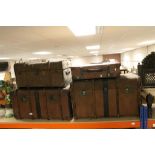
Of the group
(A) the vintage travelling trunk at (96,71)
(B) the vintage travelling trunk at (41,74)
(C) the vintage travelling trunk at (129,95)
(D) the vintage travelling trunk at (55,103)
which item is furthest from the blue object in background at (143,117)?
(B) the vintage travelling trunk at (41,74)

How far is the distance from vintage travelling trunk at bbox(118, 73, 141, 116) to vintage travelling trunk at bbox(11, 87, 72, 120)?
72 centimetres

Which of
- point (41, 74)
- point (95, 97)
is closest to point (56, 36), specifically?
point (41, 74)

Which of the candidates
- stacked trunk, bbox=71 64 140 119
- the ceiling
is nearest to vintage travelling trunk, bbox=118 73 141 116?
stacked trunk, bbox=71 64 140 119

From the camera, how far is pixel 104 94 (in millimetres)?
2209

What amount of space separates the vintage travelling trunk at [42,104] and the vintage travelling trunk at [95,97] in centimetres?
16

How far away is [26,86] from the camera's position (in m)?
2.52

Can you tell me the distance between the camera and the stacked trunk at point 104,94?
85.4 inches

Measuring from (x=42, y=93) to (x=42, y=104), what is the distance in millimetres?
161

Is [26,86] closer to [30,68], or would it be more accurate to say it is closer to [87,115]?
[30,68]

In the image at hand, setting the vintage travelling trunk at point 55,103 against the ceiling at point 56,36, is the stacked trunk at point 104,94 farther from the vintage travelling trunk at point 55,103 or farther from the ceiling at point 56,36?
the ceiling at point 56,36

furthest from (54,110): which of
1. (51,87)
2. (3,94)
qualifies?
(3,94)

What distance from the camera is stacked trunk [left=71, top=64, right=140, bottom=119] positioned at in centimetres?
217
